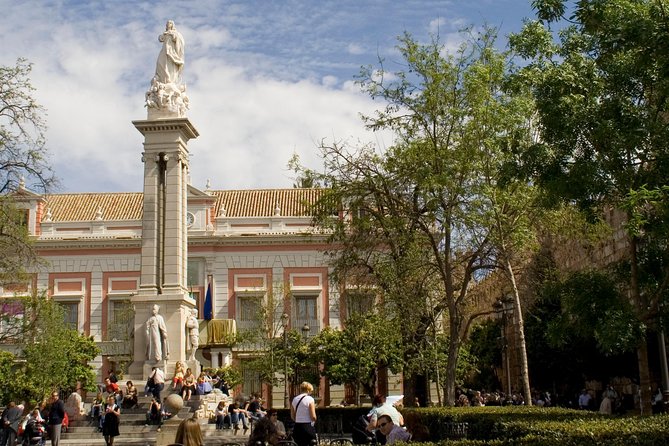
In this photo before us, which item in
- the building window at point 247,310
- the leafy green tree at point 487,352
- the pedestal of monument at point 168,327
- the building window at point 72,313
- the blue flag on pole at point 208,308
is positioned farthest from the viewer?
the building window at point 72,313

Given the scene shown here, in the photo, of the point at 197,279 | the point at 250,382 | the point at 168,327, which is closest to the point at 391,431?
the point at 168,327

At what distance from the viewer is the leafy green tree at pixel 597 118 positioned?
1432 centimetres

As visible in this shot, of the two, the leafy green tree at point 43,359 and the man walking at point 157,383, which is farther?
the leafy green tree at point 43,359

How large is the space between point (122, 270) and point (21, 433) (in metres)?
28.3

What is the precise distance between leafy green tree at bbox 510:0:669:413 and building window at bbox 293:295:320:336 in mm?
34422

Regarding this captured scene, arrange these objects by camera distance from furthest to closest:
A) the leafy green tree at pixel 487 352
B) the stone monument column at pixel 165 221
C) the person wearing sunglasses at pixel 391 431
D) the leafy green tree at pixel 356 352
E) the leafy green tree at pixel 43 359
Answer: the leafy green tree at pixel 487 352 → the leafy green tree at pixel 43 359 → the leafy green tree at pixel 356 352 → the stone monument column at pixel 165 221 → the person wearing sunglasses at pixel 391 431

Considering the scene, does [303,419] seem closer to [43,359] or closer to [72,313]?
[43,359]

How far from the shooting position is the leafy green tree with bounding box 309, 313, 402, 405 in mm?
38656

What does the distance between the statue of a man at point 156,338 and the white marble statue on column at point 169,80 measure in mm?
6353

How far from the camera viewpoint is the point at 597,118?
14883 millimetres

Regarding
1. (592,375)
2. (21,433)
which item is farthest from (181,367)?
(592,375)

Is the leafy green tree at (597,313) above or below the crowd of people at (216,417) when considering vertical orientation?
above

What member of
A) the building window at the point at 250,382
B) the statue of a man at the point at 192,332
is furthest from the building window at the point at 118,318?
the statue of a man at the point at 192,332

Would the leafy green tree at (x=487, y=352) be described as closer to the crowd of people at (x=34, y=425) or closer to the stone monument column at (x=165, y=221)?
the stone monument column at (x=165, y=221)
